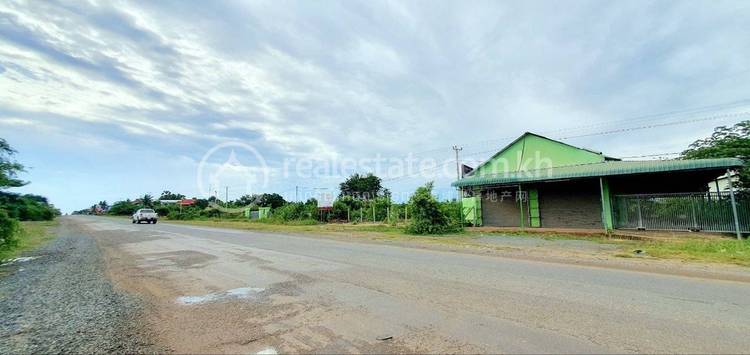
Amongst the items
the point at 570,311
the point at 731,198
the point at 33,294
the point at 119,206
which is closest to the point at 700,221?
the point at 731,198

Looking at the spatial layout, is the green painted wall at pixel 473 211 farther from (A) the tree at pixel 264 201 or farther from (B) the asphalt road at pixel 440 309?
(A) the tree at pixel 264 201

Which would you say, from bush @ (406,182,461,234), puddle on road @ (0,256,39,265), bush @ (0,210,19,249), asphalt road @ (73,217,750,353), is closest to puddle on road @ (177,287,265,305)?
asphalt road @ (73,217,750,353)

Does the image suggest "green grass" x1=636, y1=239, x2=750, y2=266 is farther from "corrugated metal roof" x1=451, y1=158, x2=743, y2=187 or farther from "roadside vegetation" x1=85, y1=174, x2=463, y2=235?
"roadside vegetation" x1=85, y1=174, x2=463, y2=235

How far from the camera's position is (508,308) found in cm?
477

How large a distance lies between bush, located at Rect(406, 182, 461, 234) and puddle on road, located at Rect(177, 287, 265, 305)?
15.2 m

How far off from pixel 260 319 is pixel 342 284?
2.11m

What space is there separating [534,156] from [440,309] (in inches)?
892

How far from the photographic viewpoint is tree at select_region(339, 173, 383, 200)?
69819 millimetres

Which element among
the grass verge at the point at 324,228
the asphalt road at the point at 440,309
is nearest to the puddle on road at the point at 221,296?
the asphalt road at the point at 440,309

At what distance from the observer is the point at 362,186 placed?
70.2m

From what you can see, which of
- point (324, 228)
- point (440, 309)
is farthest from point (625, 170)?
point (324, 228)

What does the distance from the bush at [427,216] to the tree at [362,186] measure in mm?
47769

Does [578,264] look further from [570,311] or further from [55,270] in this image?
[55,270]

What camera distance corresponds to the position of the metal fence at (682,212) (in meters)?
14.3
